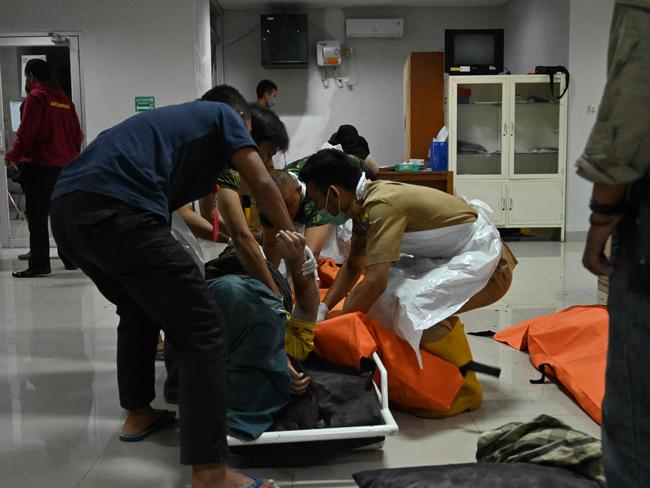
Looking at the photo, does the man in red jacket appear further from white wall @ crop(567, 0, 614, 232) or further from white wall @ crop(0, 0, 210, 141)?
white wall @ crop(567, 0, 614, 232)

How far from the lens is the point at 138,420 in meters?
2.09

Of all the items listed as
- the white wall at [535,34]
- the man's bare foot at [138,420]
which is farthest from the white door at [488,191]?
the man's bare foot at [138,420]

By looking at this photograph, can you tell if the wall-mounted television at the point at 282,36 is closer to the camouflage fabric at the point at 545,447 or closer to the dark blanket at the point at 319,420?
the dark blanket at the point at 319,420

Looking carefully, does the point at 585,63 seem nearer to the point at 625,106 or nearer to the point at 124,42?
the point at 124,42

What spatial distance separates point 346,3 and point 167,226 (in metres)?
7.46

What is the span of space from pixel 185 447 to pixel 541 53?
684 cm

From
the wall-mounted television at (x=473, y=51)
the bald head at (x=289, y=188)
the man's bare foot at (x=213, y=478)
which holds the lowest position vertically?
the man's bare foot at (x=213, y=478)

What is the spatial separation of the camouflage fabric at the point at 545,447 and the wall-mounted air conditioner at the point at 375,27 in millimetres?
7491

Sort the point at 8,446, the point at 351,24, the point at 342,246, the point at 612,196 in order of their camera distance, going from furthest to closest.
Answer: the point at 351,24 → the point at 342,246 → the point at 8,446 → the point at 612,196

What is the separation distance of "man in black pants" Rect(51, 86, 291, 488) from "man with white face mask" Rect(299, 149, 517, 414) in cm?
63

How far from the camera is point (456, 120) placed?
22.7 ft

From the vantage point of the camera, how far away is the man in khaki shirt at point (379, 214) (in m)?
2.21

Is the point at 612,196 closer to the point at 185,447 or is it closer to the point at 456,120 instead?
the point at 185,447

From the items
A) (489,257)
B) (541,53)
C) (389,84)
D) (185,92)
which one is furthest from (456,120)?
(489,257)
